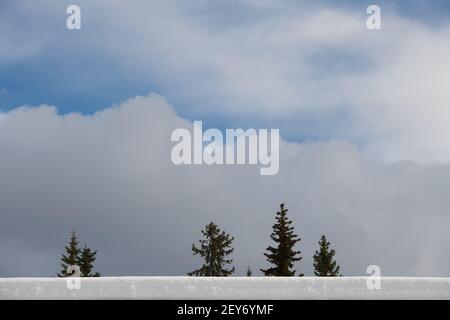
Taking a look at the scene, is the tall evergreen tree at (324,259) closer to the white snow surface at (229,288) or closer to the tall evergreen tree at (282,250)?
the tall evergreen tree at (282,250)

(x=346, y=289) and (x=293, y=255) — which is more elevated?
(x=293, y=255)

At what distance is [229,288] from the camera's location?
240 inches

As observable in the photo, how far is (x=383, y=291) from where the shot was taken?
6.15 metres

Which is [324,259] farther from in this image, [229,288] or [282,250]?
[229,288]

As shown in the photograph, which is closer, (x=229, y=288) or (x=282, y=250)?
(x=229, y=288)

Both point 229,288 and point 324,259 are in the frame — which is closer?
point 229,288

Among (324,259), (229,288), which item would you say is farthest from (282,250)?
(229,288)

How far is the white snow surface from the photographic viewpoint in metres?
6.09

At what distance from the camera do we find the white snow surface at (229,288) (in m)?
6.09
